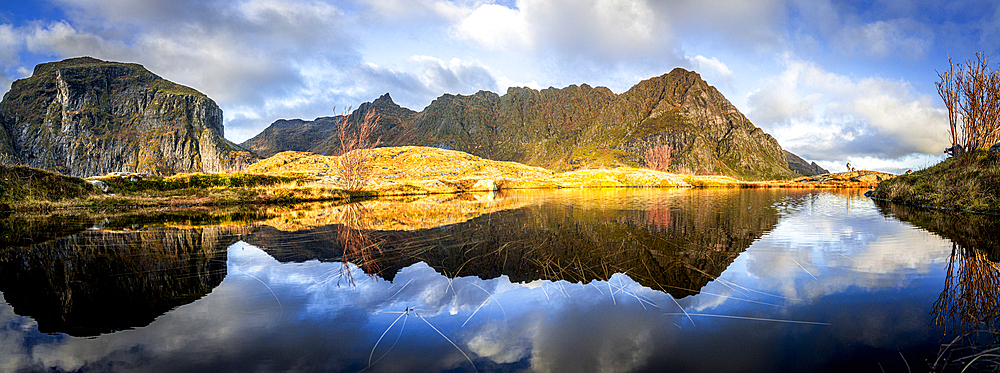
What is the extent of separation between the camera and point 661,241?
11.3 metres

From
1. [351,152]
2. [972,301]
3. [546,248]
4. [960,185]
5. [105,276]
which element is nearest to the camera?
[972,301]

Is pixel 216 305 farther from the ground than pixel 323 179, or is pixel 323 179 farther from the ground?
pixel 323 179

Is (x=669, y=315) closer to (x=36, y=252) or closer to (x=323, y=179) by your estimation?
(x=36, y=252)

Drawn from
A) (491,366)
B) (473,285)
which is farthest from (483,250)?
(491,366)

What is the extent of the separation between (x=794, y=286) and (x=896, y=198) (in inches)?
1419

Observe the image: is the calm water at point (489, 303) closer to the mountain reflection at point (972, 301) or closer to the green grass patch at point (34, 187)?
the mountain reflection at point (972, 301)

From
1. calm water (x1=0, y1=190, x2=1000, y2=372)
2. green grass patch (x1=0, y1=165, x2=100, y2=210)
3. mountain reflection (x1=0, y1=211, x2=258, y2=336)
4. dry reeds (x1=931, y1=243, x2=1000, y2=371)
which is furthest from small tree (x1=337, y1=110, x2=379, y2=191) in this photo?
dry reeds (x1=931, y1=243, x2=1000, y2=371)

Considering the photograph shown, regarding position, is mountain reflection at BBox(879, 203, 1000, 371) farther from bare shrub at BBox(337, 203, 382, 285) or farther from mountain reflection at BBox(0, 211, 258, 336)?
mountain reflection at BBox(0, 211, 258, 336)

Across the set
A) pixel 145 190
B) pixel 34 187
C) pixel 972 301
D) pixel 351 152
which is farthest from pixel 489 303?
pixel 351 152

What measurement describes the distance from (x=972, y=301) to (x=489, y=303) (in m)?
7.74

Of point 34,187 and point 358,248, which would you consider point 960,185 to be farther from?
point 34,187

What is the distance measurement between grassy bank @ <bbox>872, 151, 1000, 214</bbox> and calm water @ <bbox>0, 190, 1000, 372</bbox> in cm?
1161

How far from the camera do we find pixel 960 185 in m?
20.8

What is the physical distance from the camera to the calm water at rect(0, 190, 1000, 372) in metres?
4.12
